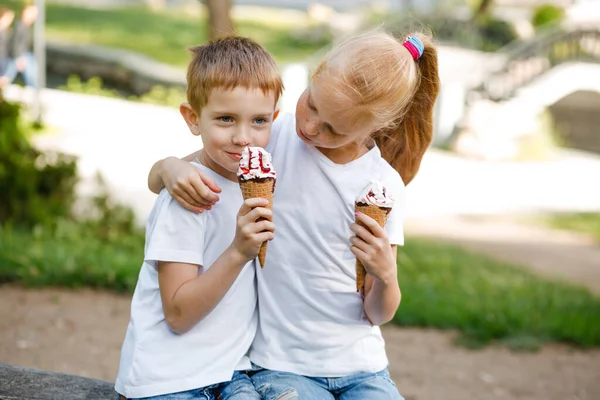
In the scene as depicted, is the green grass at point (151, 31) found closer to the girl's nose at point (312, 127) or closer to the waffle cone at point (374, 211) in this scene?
the girl's nose at point (312, 127)

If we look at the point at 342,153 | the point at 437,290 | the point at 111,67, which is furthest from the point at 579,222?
the point at 111,67

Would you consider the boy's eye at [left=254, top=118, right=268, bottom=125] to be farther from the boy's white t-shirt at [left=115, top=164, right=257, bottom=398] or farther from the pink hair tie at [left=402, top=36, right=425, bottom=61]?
the pink hair tie at [left=402, top=36, right=425, bottom=61]

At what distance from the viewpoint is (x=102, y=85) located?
1923 cm

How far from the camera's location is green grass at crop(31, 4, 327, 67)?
23.1m

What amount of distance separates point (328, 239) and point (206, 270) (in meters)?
0.39

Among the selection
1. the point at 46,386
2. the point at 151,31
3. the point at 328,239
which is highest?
the point at 151,31

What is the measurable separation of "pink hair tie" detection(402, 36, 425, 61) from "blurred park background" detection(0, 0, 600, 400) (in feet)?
0.61

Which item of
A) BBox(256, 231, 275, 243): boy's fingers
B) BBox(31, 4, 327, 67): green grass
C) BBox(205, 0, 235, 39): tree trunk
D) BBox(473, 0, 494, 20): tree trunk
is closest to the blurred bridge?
BBox(205, 0, 235, 39): tree trunk

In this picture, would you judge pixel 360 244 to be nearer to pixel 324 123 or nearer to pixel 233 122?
pixel 324 123

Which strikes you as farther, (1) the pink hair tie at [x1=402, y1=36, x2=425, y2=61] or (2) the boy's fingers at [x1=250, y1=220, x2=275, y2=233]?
(1) the pink hair tie at [x1=402, y1=36, x2=425, y2=61]

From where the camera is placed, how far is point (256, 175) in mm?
2039

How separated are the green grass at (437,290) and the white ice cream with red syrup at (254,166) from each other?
3.53 meters

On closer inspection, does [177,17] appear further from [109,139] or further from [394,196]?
[394,196]

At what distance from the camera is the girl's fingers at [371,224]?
2115mm
